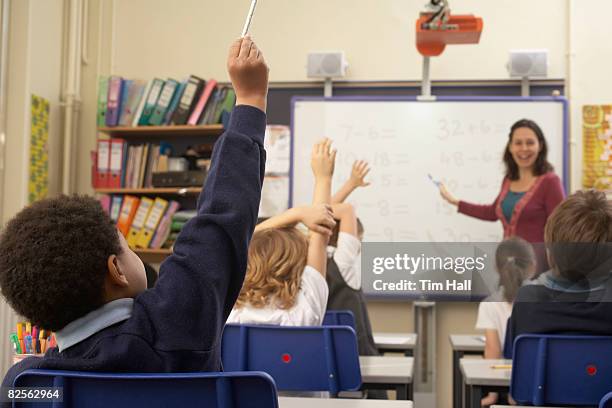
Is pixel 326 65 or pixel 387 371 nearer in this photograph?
pixel 387 371

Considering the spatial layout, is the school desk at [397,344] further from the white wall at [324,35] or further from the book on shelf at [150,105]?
the book on shelf at [150,105]

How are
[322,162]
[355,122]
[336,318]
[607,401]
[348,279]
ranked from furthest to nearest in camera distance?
[355,122] < [348,279] < [336,318] < [322,162] < [607,401]

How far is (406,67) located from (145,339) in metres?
4.26

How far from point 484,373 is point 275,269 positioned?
0.70 metres

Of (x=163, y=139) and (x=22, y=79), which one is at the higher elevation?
(x=22, y=79)

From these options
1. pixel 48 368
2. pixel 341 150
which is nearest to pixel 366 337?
pixel 341 150

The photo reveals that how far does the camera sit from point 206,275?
96cm

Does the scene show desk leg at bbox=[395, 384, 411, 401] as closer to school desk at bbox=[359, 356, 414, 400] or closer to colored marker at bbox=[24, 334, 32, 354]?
school desk at bbox=[359, 356, 414, 400]

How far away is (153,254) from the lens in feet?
16.5

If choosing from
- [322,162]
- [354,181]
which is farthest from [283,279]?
[354,181]

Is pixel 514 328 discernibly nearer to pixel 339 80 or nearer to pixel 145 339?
pixel 145 339

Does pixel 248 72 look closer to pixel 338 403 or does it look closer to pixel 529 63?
pixel 338 403

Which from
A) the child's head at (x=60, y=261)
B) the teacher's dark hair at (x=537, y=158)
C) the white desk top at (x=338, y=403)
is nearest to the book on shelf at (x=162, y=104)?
the teacher's dark hair at (x=537, y=158)

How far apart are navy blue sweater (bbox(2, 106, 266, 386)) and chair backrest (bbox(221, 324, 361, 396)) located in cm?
124
